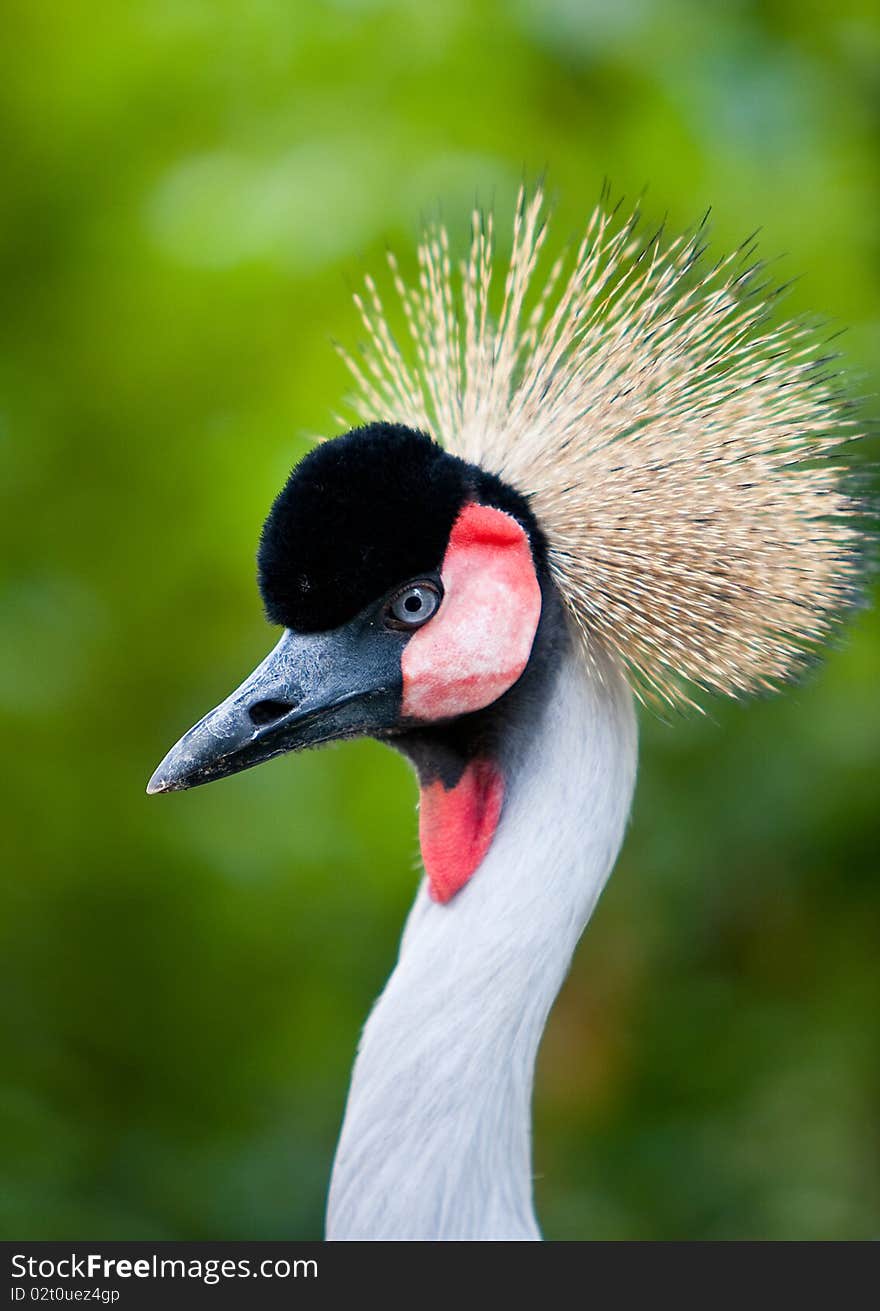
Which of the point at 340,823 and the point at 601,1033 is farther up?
the point at 340,823

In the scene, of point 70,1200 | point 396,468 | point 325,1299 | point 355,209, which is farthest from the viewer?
point 70,1200

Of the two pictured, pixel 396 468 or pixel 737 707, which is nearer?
pixel 396 468

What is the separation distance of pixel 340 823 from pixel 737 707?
59 centimetres

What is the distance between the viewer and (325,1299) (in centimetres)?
109

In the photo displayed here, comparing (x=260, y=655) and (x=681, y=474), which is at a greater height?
(x=260, y=655)

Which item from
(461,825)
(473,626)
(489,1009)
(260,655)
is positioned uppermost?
(260,655)

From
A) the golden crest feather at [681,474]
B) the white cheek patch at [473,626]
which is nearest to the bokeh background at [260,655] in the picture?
the golden crest feather at [681,474]

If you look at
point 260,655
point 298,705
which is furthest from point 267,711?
point 260,655

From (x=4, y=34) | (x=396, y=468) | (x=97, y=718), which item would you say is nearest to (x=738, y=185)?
(x=396, y=468)

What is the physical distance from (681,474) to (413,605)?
25 centimetres

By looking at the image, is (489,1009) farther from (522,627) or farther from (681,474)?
(681,474)

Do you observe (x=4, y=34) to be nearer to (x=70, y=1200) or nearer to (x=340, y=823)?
(x=340, y=823)

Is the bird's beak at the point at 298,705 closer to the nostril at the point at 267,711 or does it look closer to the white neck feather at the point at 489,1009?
the nostril at the point at 267,711

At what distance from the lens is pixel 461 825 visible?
1.07 m
